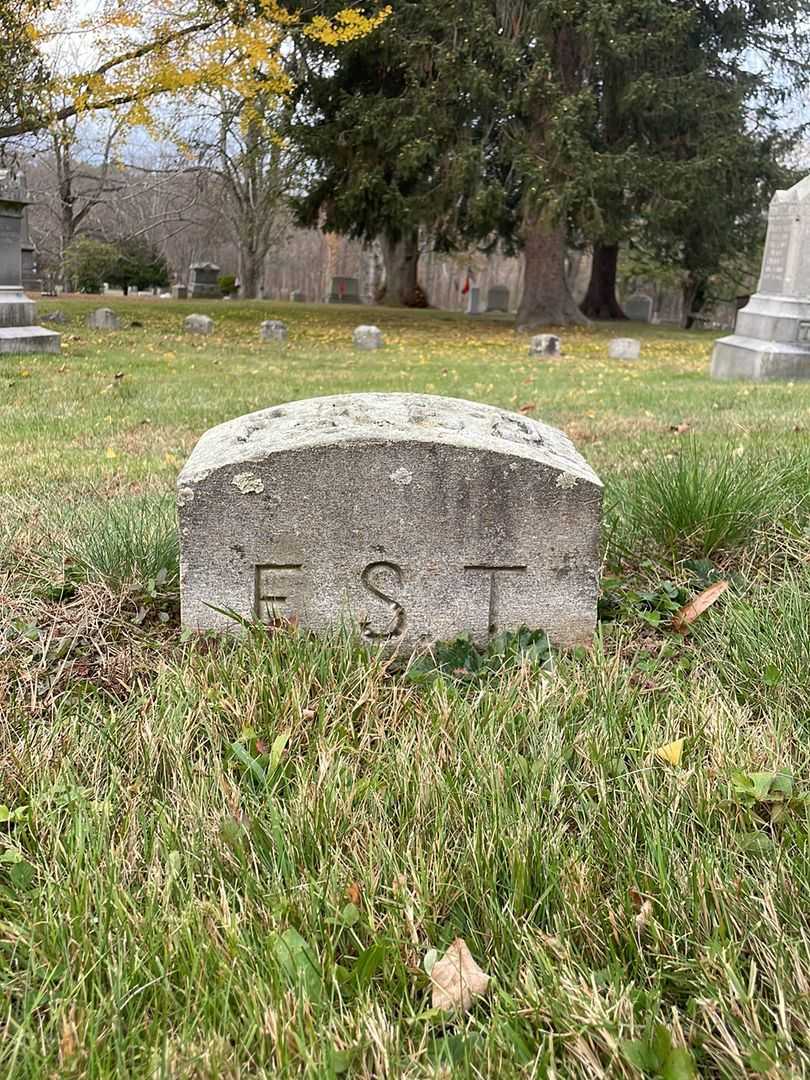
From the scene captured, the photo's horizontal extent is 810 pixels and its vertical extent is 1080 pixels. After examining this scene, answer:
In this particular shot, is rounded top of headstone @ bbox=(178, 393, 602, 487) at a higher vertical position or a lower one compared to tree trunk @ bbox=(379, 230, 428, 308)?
lower

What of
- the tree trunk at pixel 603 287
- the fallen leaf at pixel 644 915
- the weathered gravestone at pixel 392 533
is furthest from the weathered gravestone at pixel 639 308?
the fallen leaf at pixel 644 915

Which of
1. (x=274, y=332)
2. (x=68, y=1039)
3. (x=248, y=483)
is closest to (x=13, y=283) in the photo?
(x=274, y=332)

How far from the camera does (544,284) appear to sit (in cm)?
2419

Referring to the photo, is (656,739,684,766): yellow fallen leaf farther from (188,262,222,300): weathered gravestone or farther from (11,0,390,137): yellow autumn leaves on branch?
(188,262,222,300): weathered gravestone

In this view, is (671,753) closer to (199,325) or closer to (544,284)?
(199,325)

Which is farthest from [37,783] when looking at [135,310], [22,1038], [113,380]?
[135,310]

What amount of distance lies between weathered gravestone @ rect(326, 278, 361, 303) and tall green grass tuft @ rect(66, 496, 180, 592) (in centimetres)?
4446

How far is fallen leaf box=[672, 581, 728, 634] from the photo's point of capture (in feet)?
10.2

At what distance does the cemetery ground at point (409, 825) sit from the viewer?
148 centimetres

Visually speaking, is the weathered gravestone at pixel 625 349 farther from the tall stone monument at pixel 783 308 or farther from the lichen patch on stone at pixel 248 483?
the lichen patch on stone at pixel 248 483

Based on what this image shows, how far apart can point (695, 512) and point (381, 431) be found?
1.48m

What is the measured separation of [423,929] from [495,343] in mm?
18482

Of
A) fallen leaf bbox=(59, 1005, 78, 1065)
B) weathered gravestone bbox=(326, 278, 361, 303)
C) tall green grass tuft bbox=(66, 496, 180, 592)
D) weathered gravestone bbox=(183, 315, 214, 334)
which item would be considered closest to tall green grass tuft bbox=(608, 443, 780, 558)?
tall green grass tuft bbox=(66, 496, 180, 592)

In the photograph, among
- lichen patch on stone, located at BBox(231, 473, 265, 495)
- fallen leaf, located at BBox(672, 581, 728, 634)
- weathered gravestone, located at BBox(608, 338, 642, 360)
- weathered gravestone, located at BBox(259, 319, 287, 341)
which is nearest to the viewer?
lichen patch on stone, located at BBox(231, 473, 265, 495)
